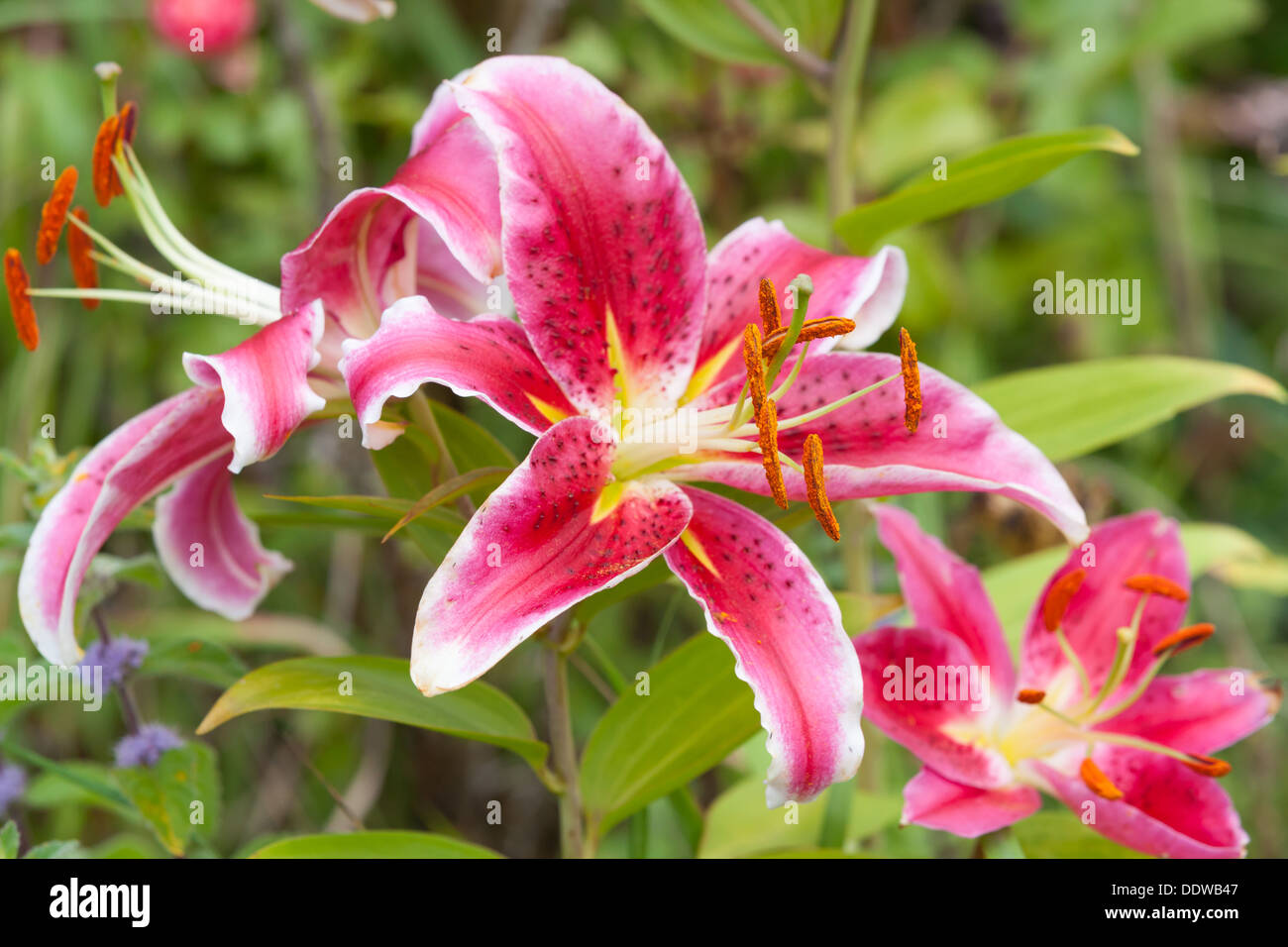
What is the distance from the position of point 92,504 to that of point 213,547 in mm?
85

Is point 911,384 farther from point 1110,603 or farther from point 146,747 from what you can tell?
point 146,747

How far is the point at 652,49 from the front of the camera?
141cm

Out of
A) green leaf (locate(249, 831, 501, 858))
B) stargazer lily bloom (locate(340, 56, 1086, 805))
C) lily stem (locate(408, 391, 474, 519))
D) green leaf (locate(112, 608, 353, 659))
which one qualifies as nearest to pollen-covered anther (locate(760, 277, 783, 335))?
stargazer lily bloom (locate(340, 56, 1086, 805))

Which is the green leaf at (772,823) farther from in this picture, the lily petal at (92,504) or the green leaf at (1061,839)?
the lily petal at (92,504)

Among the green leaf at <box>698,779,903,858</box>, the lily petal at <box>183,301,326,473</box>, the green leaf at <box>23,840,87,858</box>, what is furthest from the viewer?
the green leaf at <box>698,779,903,858</box>

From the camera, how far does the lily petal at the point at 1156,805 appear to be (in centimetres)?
47

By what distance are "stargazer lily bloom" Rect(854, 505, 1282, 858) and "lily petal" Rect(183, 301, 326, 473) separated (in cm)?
25

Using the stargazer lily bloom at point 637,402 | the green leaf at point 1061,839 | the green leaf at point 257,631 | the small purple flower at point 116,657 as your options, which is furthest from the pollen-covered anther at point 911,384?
the green leaf at point 257,631

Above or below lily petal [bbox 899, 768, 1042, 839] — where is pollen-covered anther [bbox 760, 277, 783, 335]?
above

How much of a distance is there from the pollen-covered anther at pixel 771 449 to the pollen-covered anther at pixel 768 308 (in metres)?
0.04

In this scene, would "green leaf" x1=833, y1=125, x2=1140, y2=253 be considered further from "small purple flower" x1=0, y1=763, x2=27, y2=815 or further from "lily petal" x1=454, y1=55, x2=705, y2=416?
"small purple flower" x1=0, y1=763, x2=27, y2=815

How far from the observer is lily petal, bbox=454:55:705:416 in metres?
0.42

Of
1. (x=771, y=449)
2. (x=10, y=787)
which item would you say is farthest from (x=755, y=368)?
(x=10, y=787)
